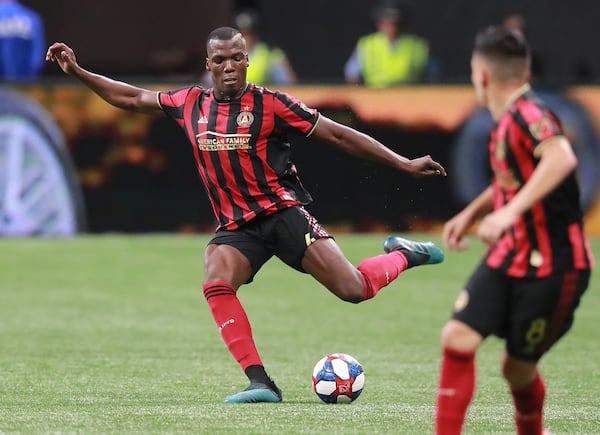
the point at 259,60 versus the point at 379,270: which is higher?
the point at 259,60

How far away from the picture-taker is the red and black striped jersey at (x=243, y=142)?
7.84 metres

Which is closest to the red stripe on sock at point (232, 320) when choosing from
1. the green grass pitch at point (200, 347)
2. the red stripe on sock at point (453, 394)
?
the green grass pitch at point (200, 347)

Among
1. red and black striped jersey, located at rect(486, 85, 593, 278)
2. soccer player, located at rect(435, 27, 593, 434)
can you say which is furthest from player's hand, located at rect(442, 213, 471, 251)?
red and black striped jersey, located at rect(486, 85, 593, 278)

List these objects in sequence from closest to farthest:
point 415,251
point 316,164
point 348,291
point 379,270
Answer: point 348,291 → point 379,270 → point 415,251 → point 316,164

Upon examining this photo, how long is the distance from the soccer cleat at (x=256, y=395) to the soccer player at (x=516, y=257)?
6.62 ft

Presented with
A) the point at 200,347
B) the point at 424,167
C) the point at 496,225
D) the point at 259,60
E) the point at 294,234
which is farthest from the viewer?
the point at 259,60

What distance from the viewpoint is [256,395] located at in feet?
24.6

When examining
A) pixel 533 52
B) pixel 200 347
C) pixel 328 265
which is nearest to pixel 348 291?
pixel 328 265

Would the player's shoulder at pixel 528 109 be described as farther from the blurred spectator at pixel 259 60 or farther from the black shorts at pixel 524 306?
the blurred spectator at pixel 259 60

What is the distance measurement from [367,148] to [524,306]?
2.42m

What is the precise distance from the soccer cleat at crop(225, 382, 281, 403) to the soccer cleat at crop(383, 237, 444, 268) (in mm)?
1648

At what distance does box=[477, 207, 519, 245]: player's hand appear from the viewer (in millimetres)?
5160

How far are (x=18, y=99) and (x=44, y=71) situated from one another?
427cm

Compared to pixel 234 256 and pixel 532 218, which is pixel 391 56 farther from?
pixel 532 218
